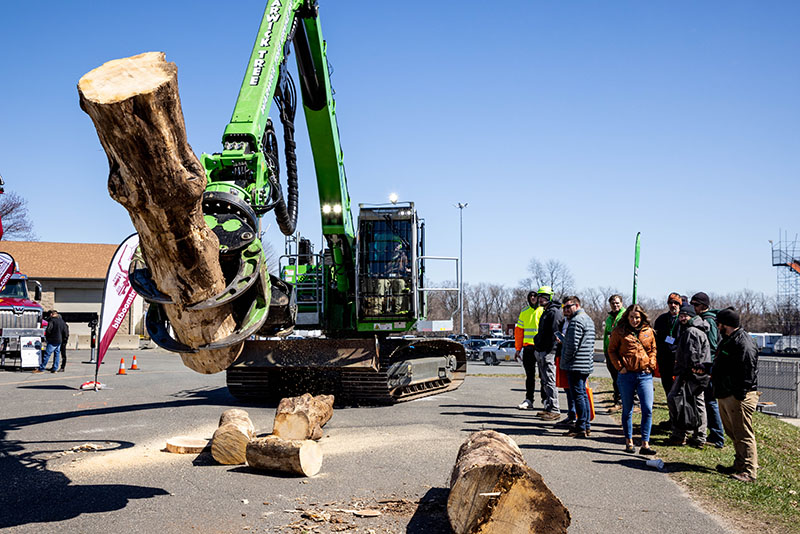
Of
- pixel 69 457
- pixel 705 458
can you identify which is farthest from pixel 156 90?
pixel 705 458

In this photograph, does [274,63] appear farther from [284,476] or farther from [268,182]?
[284,476]

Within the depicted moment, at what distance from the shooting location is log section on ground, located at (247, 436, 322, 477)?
5984mm

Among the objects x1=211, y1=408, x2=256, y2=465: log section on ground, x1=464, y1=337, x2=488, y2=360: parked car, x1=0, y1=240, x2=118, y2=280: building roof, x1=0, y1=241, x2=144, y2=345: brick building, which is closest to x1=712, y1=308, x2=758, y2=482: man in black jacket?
x1=211, y1=408, x2=256, y2=465: log section on ground

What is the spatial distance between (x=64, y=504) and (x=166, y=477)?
1.02m

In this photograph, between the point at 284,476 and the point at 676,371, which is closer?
the point at 284,476

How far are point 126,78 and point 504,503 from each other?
3.35 metres

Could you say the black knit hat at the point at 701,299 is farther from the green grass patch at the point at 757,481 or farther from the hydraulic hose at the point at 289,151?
the hydraulic hose at the point at 289,151

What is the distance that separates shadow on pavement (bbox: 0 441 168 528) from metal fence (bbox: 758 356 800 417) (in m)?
11.4

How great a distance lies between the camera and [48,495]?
17.6 ft

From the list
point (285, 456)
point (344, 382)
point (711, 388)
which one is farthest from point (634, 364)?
point (344, 382)

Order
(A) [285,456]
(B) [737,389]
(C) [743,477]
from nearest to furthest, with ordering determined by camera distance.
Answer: (A) [285,456] → (C) [743,477] → (B) [737,389]

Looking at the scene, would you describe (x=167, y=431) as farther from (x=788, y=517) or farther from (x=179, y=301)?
(x=788, y=517)

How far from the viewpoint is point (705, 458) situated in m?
7.12

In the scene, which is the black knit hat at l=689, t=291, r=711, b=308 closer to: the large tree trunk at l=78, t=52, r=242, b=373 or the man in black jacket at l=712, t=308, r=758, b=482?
the man in black jacket at l=712, t=308, r=758, b=482
